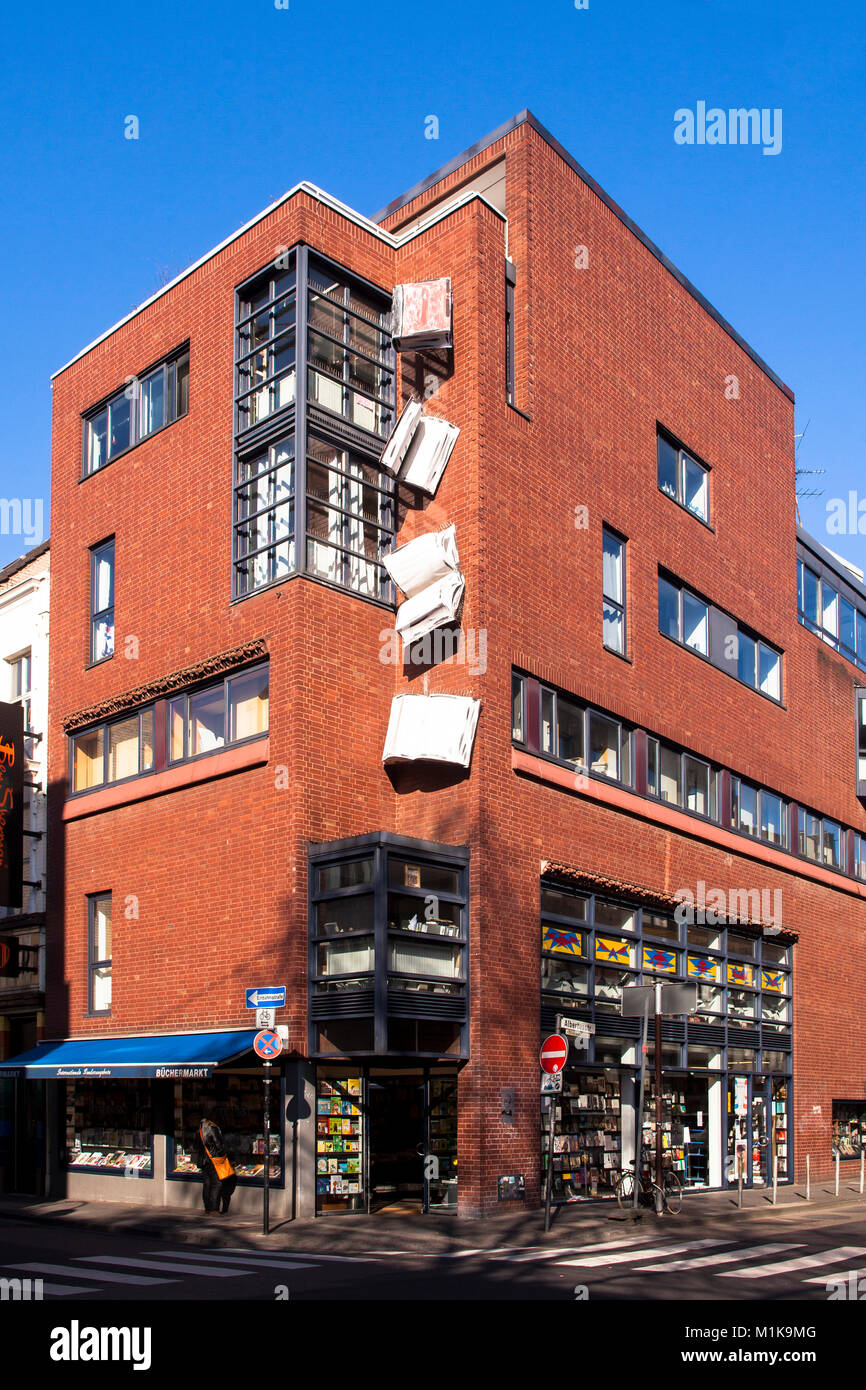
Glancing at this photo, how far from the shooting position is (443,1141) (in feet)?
70.0

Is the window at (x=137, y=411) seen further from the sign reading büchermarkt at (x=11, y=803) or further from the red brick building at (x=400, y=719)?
the sign reading büchermarkt at (x=11, y=803)

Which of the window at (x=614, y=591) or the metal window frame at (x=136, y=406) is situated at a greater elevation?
the metal window frame at (x=136, y=406)

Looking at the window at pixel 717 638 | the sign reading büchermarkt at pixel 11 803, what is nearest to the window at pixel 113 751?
the sign reading büchermarkt at pixel 11 803

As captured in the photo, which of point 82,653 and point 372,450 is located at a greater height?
point 372,450

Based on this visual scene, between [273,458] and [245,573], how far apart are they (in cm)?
202

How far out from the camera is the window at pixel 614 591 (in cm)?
2698

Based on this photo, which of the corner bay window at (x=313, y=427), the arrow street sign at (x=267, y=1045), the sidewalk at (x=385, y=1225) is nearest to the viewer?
the sidewalk at (x=385, y=1225)

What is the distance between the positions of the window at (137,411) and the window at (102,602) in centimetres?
185

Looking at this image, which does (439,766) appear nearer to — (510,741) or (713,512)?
(510,741)

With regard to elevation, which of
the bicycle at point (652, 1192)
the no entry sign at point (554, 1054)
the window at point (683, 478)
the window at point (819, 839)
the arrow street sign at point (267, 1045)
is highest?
the window at point (683, 478)

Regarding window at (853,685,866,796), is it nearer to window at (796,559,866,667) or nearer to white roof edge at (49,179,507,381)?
window at (796,559,866,667)

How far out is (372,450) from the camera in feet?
78.9
